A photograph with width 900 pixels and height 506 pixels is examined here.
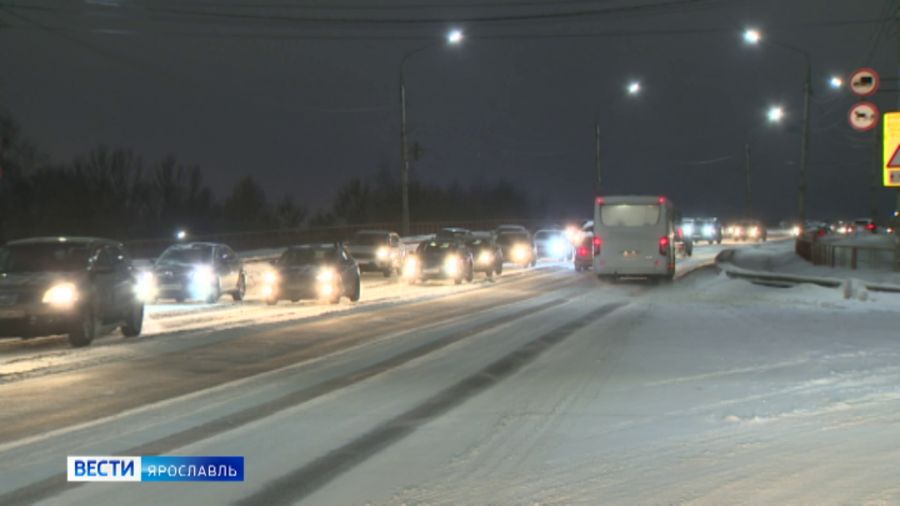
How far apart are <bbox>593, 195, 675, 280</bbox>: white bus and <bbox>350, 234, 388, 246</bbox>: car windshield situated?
10087 millimetres

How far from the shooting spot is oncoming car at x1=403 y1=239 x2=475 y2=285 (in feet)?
113

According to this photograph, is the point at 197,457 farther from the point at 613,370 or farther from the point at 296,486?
the point at 613,370

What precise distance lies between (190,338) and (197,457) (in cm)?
985

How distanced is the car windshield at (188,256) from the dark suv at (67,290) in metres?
7.65

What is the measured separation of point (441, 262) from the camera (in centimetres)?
3447

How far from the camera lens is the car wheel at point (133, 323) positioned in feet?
59.2

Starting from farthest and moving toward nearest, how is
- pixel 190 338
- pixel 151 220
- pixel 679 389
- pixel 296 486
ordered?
pixel 151 220, pixel 190 338, pixel 679 389, pixel 296 486

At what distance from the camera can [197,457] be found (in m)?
7.96

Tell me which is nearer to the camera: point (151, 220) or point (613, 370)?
point (613, 370)

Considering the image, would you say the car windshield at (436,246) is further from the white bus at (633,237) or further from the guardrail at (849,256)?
the guardrail at (849,256)

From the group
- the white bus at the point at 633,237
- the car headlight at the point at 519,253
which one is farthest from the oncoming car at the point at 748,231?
the white bus at the point at 633,237

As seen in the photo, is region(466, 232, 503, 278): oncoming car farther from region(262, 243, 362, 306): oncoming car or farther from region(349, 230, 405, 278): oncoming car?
region(262, 243, 362, 306): oncoming car

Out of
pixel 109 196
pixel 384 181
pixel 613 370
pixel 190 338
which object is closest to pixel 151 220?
pixel 109 196

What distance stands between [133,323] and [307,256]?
332 inches
